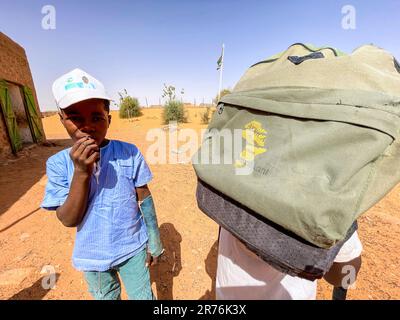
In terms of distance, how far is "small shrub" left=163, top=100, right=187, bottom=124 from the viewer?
2005 centimetres

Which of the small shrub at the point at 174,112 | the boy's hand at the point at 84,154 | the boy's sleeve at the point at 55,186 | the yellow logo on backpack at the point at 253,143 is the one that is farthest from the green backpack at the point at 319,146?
the small shrub at the point at 174,112

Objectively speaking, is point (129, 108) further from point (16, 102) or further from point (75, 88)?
point (75, 88)

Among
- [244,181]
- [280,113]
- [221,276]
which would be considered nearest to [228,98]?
[280,113]

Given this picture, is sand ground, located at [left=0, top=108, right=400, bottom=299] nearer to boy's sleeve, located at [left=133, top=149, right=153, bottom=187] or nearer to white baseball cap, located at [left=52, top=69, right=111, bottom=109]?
boy's sleeve, located at [left=133, top=149, right=153, bottom=187]

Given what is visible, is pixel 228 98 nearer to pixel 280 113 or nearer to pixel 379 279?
pixel 280 113

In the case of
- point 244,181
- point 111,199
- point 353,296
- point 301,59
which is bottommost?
point 353,296

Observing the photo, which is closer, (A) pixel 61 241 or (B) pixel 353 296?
(B) pixel 353 296

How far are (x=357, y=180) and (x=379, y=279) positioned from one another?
257 cm

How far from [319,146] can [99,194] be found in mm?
1212

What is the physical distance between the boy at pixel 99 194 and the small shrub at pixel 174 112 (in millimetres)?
18833

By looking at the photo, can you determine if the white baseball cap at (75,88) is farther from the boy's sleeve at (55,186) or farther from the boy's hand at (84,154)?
the boy's sleeve at (55,186)

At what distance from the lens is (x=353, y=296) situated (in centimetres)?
216

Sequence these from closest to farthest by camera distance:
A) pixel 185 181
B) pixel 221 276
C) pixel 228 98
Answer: pixel 228 98 < pixel 221 276 < pixel 185 181

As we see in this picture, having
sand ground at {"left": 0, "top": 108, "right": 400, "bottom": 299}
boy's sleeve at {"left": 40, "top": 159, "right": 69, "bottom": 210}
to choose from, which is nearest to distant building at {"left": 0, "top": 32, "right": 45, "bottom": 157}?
sand ground at {"left": 0, "top": 108, "right": 400, "bottom": 299}
